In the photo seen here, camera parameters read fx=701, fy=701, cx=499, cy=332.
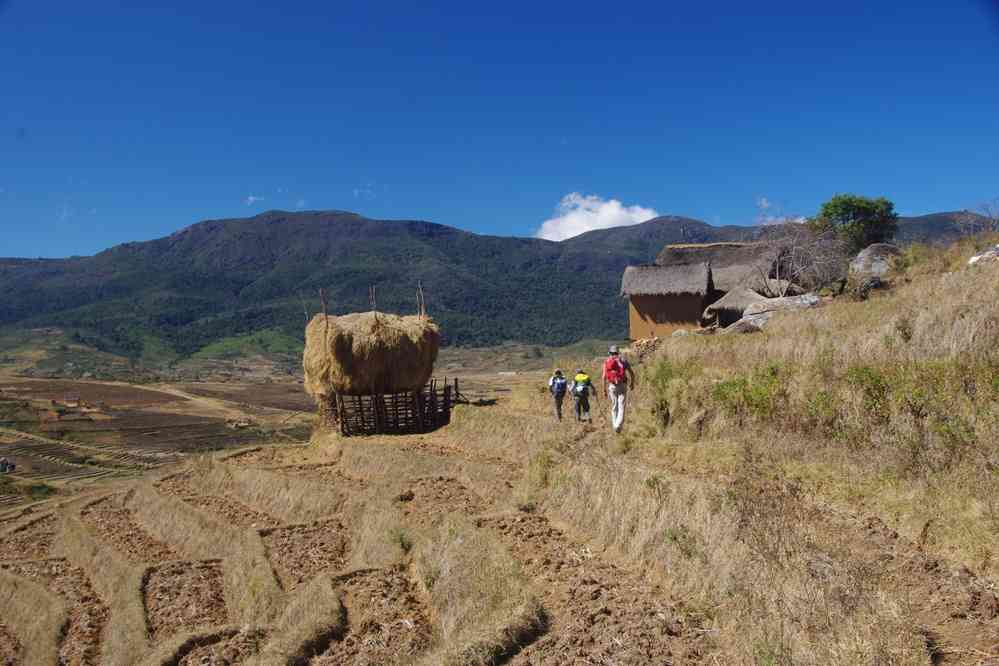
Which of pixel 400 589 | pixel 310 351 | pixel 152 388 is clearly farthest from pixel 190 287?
Answer: pixel 400 589

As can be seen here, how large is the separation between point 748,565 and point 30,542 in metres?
16.3

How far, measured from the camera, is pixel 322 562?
11102 mm

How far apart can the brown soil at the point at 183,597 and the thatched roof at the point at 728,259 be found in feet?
60.9

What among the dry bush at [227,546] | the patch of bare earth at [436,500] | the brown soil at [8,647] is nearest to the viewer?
the dry bush at [227,546]

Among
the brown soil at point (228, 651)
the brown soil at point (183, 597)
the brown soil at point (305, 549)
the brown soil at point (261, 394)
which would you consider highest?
the brown soil at point (228, 651)

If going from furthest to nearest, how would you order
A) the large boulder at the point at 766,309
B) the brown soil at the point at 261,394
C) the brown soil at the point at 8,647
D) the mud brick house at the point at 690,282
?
the brown soil at the point at 261,394
the mud brick house at the point at 690,282
the large boulder at the point at 766,309
the brown soil at the point at 8,647

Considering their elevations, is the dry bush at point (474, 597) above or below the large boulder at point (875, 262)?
below

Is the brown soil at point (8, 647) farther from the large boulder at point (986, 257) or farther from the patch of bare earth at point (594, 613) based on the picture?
the large boulder at point (986, 257)

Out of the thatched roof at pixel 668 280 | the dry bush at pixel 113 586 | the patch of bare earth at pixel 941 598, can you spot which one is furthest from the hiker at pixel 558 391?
the thatched roof at pixel 668 280

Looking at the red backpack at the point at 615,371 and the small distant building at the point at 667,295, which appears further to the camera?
the small distant building at the point at 667,295

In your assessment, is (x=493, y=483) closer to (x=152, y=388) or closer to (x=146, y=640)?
(x=146, y=640)

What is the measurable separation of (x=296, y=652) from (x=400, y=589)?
1.73 metres

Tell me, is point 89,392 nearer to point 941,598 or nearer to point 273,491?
point 273,491

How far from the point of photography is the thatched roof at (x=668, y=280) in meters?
24.7
